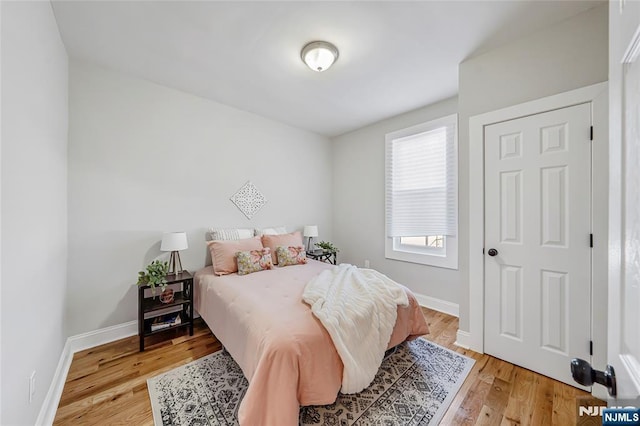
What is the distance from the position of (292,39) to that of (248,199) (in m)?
2.05

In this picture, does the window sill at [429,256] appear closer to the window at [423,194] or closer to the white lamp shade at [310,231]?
the window at [423,194]

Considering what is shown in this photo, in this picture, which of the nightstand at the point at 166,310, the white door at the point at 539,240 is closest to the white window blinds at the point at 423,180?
the white door at the point at 539,240

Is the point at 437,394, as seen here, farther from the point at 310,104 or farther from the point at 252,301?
the point at 310,104

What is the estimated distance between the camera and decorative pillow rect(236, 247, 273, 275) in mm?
2626

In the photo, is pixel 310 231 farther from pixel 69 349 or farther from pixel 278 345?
pixel 69 349

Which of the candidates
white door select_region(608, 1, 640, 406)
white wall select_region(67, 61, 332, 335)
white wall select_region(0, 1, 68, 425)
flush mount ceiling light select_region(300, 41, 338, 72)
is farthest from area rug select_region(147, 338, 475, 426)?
flush mount ceiling light select_region(300, 41, 338, 72)

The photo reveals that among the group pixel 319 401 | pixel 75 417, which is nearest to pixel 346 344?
pixel 319 401

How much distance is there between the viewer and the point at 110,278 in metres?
2.39

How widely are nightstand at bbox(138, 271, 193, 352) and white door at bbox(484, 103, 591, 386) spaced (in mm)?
2894

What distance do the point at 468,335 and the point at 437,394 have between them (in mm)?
800

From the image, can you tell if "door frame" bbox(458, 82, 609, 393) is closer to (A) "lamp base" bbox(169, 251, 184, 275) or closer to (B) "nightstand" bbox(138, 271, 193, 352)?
(B) "nightstand" bbox(138, 271, 193, 352)

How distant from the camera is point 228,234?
305 centimetres

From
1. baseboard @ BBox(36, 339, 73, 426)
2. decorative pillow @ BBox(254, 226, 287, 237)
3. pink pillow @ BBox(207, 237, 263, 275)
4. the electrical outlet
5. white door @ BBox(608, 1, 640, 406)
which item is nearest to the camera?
white door @ BBox(608, 1, 640, 406)

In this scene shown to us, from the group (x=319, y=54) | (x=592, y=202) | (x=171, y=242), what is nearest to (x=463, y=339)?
(x=592, y=202)
